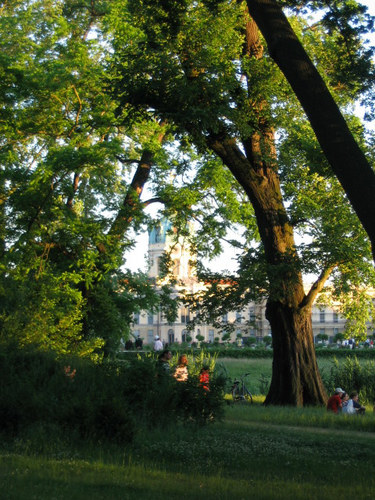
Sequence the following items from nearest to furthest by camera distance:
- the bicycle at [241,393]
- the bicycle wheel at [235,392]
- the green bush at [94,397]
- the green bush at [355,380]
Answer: the green bush at [94,397] → the bicycle at [241,393] → the bicycle wheel at [235,392] → the green bush at [355,380]

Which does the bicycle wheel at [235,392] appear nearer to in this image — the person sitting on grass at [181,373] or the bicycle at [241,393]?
the bicycle at [241,393]

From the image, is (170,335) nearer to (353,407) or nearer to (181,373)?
(353,407)

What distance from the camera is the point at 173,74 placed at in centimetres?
1334

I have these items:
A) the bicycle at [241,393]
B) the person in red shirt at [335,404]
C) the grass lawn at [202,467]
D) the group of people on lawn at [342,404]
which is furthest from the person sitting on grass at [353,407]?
the grass lawn at [202,467]

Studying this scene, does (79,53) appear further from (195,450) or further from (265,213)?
(195,450)

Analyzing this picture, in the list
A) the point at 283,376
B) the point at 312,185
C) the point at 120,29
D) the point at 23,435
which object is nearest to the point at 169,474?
the point at 23,435

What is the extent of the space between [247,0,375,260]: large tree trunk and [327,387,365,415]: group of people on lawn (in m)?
7.48

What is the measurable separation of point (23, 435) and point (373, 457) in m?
4.54

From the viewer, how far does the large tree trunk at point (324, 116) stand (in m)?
8.27

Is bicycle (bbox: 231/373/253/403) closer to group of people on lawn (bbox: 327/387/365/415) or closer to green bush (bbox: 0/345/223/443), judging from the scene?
group of people on lawn (bbox: 327/387/365/415)

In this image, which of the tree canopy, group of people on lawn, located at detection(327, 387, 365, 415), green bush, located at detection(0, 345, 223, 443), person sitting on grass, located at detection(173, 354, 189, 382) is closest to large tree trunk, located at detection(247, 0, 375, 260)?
the tree canopy

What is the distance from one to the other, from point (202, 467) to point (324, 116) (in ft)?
14.9

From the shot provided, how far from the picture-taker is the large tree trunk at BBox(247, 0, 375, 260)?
8.27 m

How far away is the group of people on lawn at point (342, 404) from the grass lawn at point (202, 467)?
435 cm
